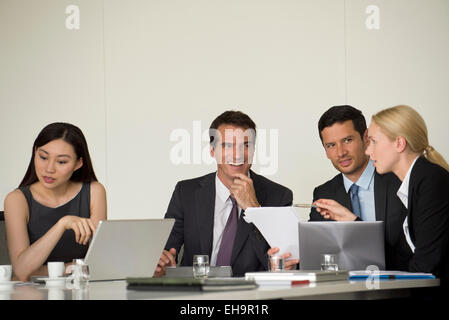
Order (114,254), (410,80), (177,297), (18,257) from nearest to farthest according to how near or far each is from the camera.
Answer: (177,297), (114,254), (18,257), (410,80)

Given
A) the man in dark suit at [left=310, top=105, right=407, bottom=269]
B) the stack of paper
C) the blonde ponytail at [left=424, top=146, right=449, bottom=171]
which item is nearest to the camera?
the stack of paper

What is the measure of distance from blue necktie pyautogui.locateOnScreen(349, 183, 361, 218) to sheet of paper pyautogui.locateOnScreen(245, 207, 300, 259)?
0.69 metres

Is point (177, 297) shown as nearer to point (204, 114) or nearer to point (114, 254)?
point (114, 254)

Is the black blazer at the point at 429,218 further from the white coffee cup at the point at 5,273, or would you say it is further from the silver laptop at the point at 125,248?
the white coffee cup at the point at 5,273

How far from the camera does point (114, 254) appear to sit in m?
2.73

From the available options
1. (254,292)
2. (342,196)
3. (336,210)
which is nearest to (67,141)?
(336,210)

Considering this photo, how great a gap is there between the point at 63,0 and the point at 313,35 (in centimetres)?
178

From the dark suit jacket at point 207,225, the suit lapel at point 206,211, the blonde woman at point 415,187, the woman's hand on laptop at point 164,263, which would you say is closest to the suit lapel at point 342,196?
the dark suit jacket at point 207,225

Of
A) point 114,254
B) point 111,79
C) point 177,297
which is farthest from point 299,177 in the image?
point 177,297

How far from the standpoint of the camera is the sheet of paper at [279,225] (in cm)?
305

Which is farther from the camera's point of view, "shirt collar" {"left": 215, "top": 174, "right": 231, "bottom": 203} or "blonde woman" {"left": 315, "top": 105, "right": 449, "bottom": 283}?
"shirt collar" {"left": 215, "top": 174, "right": 231, "bottom": 203}

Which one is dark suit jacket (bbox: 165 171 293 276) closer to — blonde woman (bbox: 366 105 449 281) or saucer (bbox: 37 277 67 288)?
blonde woman (bbox: 366 105 449 281)

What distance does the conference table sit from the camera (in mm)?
1971

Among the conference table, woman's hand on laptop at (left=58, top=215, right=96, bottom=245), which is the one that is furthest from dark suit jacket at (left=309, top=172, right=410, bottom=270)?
woman's hand on laptop at (left=58, top=215, right=96, bottom=245)
